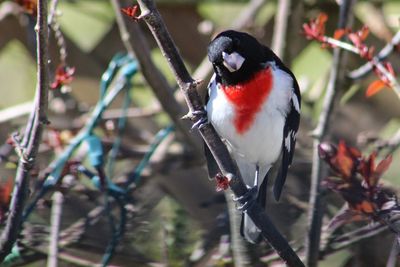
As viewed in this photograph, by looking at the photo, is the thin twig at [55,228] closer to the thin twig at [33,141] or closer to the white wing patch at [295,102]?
the thin twig at [33,141]

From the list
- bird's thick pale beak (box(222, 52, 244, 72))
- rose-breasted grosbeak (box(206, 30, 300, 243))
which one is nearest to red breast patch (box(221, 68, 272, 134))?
rose-breasted grosbeak (box(206, 30, 300, 243))

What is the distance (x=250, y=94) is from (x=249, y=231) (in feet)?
0.94

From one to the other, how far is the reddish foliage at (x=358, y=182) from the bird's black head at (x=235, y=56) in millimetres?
244

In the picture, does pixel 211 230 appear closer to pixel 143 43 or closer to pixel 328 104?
pixel 328 104

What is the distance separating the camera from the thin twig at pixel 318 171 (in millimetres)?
1602

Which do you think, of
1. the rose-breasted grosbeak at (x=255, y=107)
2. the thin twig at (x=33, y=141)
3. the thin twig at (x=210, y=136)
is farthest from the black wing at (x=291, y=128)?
the thin twig at (x=33, y=141)

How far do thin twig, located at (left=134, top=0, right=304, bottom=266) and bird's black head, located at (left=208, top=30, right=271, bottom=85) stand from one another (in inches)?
6.7

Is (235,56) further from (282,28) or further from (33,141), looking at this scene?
(282,28)

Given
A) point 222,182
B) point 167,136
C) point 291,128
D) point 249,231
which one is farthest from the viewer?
point 167,136

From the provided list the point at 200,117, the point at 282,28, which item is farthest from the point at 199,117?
the point at 282,28

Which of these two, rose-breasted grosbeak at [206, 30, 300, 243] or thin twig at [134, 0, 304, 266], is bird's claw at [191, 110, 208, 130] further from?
rose-breasted grosbeak at [206, 30, 300, 243]

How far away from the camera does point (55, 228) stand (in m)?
1.53

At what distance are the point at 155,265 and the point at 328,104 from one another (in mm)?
635

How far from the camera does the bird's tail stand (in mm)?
1649
